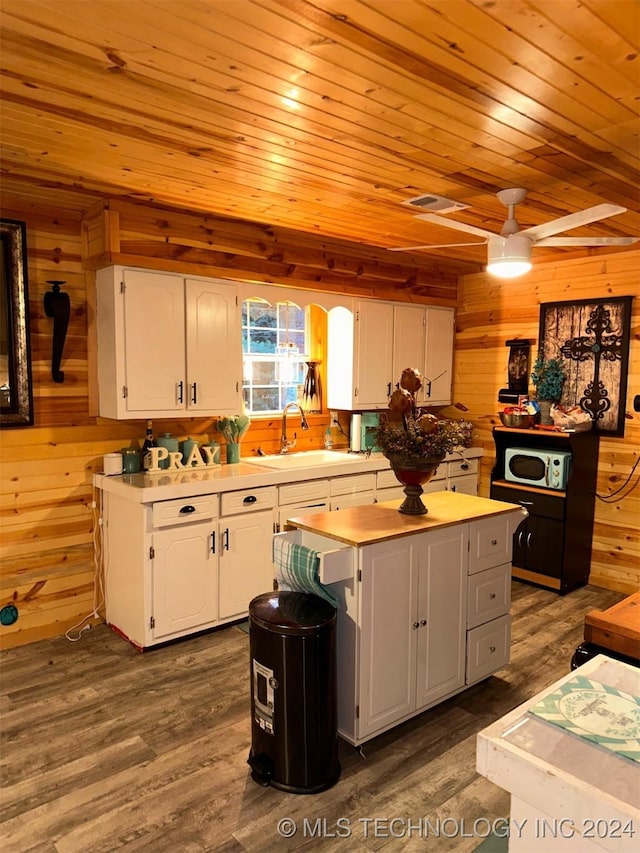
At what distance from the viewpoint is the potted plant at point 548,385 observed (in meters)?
4.64

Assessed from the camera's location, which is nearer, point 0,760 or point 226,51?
point 226,51

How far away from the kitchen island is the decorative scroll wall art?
1.92 m

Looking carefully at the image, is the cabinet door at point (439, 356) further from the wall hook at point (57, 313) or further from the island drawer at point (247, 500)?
the wall hook at point (57, 313)

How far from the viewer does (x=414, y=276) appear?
16.7ft

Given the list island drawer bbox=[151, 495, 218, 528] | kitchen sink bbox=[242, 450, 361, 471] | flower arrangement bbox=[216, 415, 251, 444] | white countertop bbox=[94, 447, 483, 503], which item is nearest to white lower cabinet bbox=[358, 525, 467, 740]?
white countertop bbox=[94, 447, 483, 503]

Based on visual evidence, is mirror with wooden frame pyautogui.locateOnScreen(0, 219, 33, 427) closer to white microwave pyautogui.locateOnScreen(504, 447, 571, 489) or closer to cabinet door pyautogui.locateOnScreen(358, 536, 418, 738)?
cabinet door pyautogui.locateOnScreen(358, 536, 418, 738)

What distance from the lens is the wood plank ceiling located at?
1.63 m

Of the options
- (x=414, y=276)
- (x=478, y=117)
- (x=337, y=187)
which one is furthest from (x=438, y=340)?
(x=478, y=117)

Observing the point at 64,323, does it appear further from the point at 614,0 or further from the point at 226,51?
the point at 614,0

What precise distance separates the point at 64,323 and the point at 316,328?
2.13 m

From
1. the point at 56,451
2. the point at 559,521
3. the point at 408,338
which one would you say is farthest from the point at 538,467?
the point at 56,451

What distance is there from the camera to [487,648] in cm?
298

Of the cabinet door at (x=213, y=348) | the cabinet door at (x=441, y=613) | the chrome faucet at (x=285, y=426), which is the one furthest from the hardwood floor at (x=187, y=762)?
the chrome faucet at (x=285, y=426)

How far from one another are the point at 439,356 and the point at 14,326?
346cm
